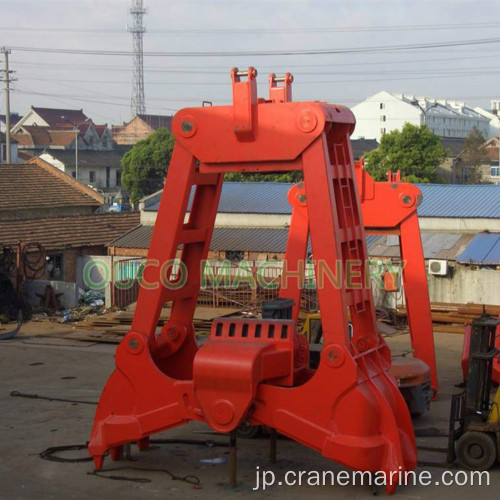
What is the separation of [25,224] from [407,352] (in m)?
14.6

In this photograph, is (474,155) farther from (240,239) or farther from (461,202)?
(240,239)

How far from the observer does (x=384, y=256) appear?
82.7ft

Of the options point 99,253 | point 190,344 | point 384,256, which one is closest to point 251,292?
point 384,256

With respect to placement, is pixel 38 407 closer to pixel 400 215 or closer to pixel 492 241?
pixel 400 215

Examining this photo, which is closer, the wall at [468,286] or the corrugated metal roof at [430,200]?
the wall at [468,286]

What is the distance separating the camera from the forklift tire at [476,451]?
380 inches

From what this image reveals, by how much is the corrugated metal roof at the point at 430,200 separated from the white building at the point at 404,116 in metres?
56.5

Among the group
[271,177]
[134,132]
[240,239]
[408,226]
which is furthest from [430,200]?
[134,132]

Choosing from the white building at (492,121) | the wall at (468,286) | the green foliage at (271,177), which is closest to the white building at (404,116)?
the white building at (492,121)

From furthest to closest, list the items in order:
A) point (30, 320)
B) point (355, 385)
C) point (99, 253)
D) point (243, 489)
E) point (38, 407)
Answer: point (99, 253) < point (30, 320) < point (38, 407) < point (243, 489) < point (355, 385)

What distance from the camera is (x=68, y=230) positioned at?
2909cm

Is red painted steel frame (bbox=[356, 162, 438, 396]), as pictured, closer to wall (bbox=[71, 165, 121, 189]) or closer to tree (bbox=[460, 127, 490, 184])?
wall (bbox=[71, 165, 121, 189])

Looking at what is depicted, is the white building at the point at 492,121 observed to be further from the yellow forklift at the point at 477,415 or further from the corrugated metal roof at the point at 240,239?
the yellow forklift at the point at 477,415

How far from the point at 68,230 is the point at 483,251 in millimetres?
13650
